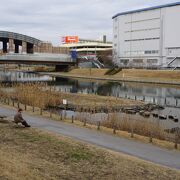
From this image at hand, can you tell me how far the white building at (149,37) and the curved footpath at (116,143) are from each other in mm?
100134

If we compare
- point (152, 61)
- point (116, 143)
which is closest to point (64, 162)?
point (116, 143)

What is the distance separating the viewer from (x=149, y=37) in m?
139

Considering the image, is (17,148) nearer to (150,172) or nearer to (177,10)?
(150,172)

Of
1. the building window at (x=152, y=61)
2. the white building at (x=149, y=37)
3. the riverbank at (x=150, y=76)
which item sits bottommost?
the riverbank at (x=150, y=76)

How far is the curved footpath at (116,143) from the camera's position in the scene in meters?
17.0

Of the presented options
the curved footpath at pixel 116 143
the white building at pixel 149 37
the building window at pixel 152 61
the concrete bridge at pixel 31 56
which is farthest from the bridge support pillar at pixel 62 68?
the curved footpath at pixel 116 143

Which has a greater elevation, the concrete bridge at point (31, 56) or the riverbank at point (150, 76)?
the concrete bridge at point (31, 56)

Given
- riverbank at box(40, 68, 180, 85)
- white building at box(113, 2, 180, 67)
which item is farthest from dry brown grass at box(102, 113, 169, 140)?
white building at box(113, 2, 180, 67)

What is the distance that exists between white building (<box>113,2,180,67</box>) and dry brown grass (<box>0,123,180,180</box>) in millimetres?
106527

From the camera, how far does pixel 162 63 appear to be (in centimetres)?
12975

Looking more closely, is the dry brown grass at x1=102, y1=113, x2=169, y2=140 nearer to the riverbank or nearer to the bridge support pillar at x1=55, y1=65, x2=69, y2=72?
the riverbank

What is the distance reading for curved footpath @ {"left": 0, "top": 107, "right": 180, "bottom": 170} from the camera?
16984 millimetres

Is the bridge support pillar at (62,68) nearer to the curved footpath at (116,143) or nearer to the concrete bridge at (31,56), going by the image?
the concrete bridge at (31,56)

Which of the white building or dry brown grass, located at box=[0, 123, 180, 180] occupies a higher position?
the white building
